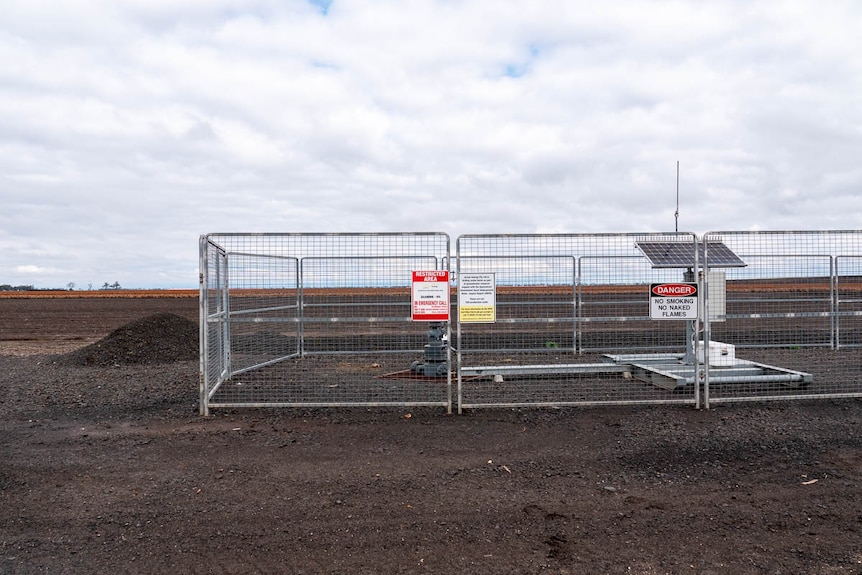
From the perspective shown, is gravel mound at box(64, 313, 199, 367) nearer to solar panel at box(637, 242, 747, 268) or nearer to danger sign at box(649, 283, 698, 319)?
solar panel at box(637, 242, 747, 268)

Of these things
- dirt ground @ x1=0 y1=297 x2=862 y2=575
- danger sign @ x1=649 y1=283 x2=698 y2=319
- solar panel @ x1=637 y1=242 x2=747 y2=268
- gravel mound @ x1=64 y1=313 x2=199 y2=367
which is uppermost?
solar panel @ x1=637 y1=242 x2=747 y2=268

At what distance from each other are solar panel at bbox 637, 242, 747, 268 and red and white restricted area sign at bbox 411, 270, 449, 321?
313 centimetres

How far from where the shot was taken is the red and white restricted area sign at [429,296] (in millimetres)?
Result: 7121

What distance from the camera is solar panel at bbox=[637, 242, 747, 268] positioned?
27.7ft

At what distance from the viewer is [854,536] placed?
13.1 ft

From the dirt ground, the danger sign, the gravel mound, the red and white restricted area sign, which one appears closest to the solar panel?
the danger sign

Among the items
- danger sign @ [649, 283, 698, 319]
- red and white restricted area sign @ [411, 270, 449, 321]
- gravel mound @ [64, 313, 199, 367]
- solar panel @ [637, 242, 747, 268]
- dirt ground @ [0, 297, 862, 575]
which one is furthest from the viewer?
gravel mound @ [64, 313, 199, 367]

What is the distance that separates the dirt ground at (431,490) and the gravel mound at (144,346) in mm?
4380

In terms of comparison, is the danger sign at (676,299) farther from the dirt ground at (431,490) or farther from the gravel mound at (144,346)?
the gravel mound at (144,346)

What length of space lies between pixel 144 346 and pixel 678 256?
11393mm

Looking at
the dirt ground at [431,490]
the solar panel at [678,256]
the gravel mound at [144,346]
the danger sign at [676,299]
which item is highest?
the solar panel at [678,256]

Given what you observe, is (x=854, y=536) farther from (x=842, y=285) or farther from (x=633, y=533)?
(x=842, y=285)

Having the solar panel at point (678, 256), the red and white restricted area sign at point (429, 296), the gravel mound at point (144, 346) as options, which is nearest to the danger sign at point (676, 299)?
the solar panel at point (678, 256)

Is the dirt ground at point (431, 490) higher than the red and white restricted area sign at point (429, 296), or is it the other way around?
the red and white restricted area sign at point (429, 296)
